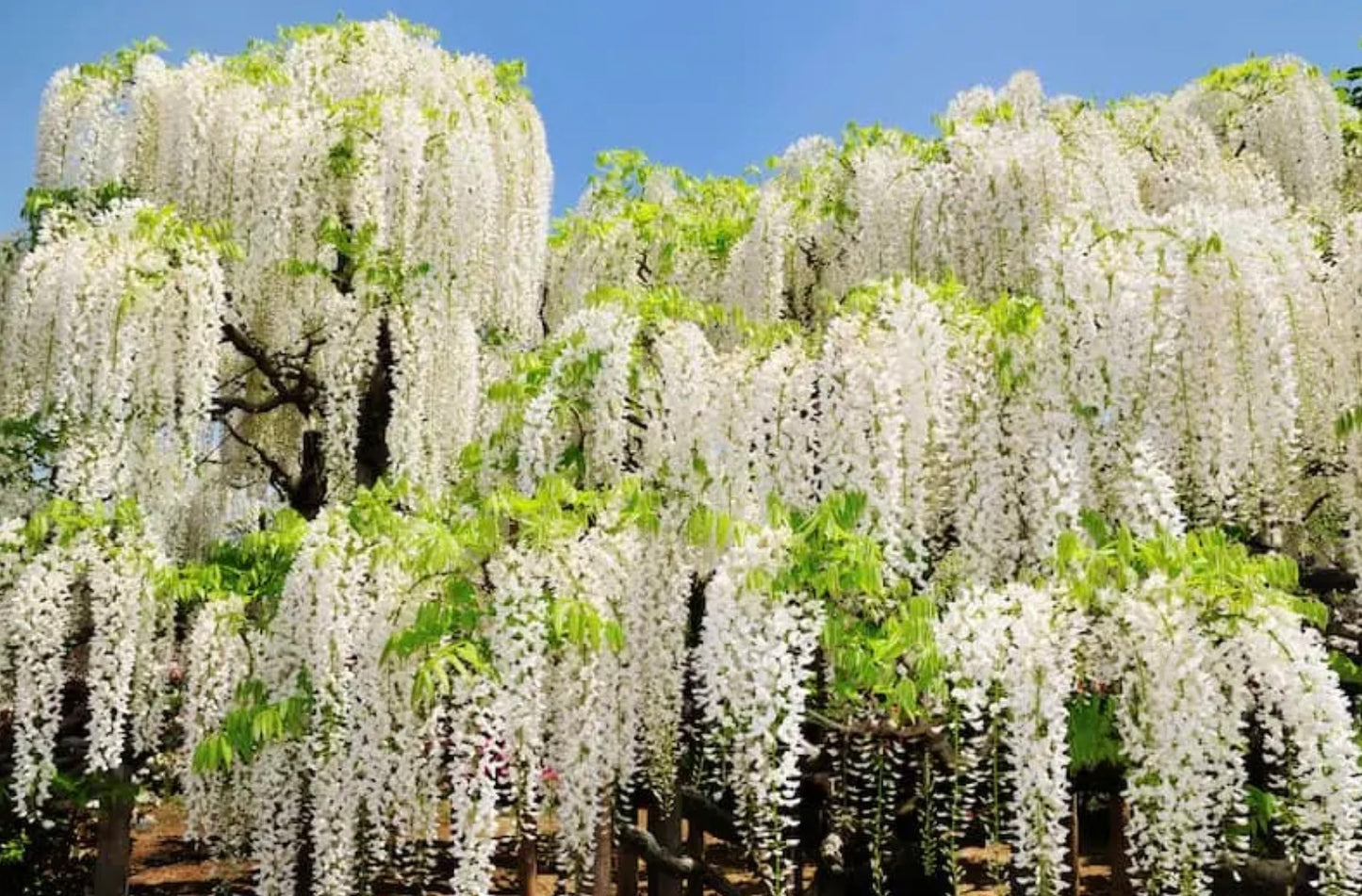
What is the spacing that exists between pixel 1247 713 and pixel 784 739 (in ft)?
11.6

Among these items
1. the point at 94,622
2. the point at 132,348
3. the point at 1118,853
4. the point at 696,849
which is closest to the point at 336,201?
the point at 132,348

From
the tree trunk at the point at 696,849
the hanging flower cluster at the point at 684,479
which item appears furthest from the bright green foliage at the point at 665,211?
the tree trunk at the point at 696,849

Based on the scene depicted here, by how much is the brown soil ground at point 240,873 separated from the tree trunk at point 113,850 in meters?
0.72

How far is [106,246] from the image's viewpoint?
8031mm

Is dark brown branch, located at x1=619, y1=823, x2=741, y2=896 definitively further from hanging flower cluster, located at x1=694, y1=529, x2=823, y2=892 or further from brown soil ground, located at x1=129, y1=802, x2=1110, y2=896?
hanging flower cluster, located at x1=694, y1=529, x2=823, y2=892

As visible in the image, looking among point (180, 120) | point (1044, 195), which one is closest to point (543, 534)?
point (1044, 195)

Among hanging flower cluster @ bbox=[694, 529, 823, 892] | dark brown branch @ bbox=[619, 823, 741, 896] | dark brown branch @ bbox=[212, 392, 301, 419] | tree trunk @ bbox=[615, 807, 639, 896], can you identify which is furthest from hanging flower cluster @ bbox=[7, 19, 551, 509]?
hanging flower cluster @ bbox=[694, 529, 823, 892]

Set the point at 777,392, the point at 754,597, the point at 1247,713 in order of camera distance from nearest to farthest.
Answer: the point at 754,597, the point at 777,392, the point at 1247,713

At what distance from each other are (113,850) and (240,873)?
1.18 m

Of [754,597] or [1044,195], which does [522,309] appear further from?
[754,597]

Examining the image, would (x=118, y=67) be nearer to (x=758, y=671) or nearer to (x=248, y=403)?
(x=248, y=403)

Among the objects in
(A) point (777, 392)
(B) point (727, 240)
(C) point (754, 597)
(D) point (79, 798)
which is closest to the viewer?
(C) point (754, 597)

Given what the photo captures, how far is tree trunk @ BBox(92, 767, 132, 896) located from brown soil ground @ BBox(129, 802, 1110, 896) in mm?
716

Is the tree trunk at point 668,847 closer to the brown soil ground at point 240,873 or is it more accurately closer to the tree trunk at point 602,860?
the brown soil ground at point 240,873
